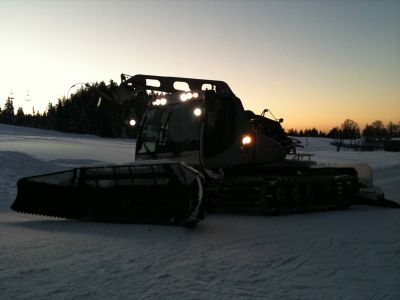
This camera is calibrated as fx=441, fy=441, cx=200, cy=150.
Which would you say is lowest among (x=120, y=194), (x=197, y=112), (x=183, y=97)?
(x=120, y=194)

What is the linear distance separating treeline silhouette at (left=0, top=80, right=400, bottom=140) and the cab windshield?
0.51 metres

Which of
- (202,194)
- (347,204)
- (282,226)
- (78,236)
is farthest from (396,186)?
(78,236)

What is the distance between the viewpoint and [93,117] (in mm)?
76312

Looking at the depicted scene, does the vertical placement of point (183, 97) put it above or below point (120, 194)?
above

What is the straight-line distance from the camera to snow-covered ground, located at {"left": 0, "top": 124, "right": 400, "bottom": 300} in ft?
12.7

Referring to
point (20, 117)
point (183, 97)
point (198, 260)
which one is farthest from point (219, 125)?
point (20, 117)

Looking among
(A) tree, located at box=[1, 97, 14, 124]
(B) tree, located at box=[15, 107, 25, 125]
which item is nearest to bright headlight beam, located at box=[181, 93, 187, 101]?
(A) tree, located at box=[1, 97, 14, 124]

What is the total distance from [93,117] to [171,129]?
6964 cm

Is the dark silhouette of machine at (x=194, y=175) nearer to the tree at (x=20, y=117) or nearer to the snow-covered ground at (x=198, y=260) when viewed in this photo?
the snow-covered ground at (x=198, y=260)

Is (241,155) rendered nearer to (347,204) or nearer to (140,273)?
(347,204)

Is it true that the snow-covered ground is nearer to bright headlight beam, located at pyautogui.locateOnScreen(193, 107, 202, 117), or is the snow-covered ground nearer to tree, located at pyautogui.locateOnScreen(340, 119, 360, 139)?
bright headlight beam, located at pyautogui.locateOnScreen(193, 107, 202, 117)

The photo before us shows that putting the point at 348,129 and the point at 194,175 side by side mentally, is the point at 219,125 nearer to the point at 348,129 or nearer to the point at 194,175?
the point at 194,175

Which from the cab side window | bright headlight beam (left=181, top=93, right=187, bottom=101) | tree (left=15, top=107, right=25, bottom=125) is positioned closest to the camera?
the cab side window

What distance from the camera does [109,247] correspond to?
17.4 ft
